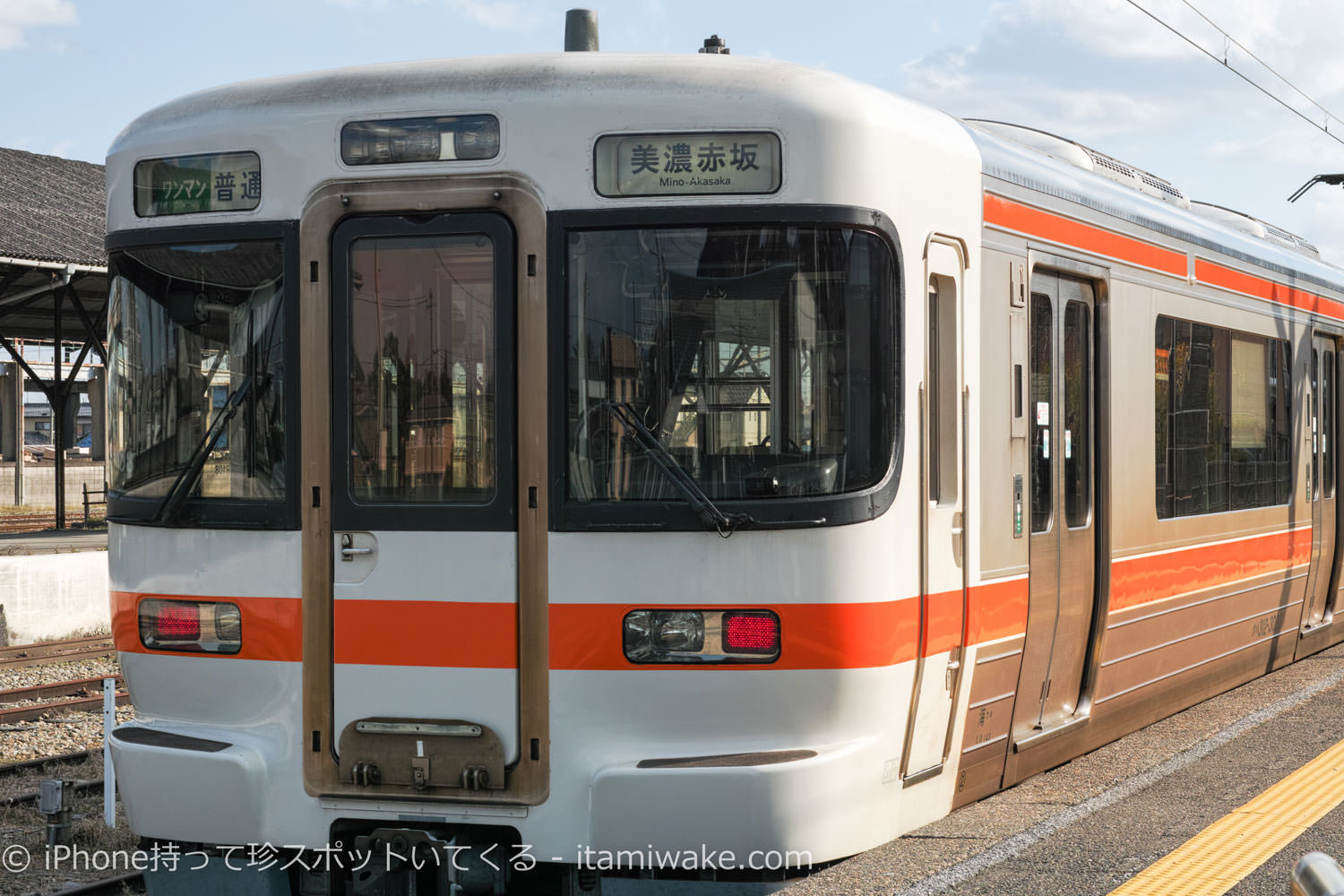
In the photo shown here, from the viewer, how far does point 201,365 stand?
4.83 m

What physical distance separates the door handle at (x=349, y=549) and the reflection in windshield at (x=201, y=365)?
0.29 m

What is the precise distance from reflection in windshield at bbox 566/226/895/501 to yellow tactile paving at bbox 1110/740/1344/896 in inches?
80.1

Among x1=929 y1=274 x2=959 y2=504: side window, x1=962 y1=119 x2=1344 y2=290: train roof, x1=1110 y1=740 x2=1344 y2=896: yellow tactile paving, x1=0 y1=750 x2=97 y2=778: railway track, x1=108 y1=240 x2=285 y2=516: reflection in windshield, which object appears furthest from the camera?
x1=0 y1=750 x2=97 y2=778: railway track

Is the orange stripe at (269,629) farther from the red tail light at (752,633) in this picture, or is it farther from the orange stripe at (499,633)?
the red tail light at (752,633)

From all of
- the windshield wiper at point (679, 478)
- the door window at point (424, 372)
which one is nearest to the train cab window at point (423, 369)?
the door window at point (424, 372)

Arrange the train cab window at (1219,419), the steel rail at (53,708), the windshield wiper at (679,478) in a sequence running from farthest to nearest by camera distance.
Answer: the steel rail at (53,708) < the train cab window at (1219,419) < the windshield wiper at (679,478)

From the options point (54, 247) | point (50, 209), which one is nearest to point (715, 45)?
point (54, 247)

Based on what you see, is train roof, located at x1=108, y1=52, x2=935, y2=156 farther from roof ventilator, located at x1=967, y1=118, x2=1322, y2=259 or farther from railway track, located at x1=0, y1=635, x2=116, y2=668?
railway track, located at x1=0, y1=635, x2=116, y2=668

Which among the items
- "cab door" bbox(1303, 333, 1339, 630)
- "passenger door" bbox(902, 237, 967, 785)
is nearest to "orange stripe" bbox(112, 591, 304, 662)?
"passenger door" bbox(902, 237, 967, 785)

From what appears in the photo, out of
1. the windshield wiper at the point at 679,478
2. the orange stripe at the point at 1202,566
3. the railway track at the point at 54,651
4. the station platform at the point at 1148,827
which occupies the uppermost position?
the windshield wiper at the point at 679,478

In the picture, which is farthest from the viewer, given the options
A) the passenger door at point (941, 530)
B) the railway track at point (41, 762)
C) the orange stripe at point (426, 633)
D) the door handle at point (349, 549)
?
the railway track at point (41, 762)

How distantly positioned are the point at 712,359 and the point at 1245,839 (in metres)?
3.12

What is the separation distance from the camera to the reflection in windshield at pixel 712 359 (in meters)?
4.51

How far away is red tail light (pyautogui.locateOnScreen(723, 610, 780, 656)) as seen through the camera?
447cm
